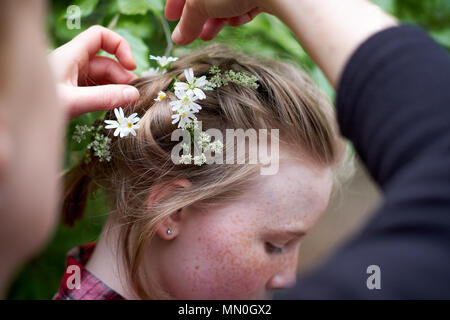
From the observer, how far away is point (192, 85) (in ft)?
2.91

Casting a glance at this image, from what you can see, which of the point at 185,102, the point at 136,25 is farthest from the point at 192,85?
the point at 136,25

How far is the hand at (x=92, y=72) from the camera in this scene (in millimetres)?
777

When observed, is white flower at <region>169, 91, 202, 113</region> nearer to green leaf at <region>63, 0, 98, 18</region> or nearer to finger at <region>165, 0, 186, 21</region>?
finger at <region>165, 0, 186, 21</region>

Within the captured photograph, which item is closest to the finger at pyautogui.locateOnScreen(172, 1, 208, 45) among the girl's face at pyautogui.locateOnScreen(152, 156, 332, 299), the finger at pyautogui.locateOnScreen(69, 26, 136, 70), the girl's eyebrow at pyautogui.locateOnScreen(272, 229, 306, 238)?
the finger at pyautogui.locateOnScreen(69, 26, 136, 70)

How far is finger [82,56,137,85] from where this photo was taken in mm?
954

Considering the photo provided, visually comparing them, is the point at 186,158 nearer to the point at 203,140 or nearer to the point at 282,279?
the point at 203,140

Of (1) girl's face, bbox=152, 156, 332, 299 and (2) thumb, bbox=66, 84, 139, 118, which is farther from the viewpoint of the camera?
(1) girl's face, bbox=152, 156, 332, 299

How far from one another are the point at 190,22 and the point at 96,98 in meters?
0.25

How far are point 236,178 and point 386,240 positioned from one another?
1.77 feet

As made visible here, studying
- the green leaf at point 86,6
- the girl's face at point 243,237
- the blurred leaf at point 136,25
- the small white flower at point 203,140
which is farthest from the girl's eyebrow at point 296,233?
the green leaf at point 86,6

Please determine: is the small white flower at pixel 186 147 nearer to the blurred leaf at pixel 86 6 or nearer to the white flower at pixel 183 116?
the white flower at pixel 183 116

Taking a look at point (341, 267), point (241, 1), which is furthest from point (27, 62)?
point (241, 1)

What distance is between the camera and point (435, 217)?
390 mm

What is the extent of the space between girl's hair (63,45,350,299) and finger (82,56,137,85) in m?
0.05
